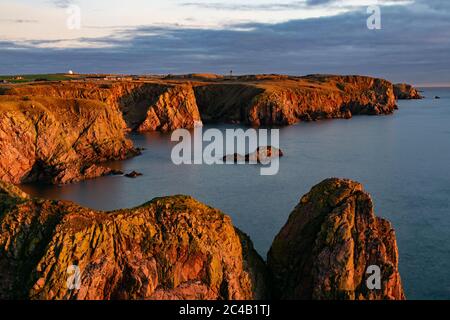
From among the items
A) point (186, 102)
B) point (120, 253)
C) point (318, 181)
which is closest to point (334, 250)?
point (120, 253)

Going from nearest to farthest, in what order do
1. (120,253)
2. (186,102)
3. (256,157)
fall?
(120,253) < (256,157) < (186,102)

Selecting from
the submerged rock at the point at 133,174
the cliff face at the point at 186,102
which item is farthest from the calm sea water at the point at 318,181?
the cliff face at the point at 186,102

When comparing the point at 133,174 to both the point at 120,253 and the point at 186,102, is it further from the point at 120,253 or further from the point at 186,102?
the point at 186,102

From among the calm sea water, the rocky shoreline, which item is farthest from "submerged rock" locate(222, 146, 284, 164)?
the rocky shoreline

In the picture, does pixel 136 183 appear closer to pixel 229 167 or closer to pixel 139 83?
pixel 229 167
